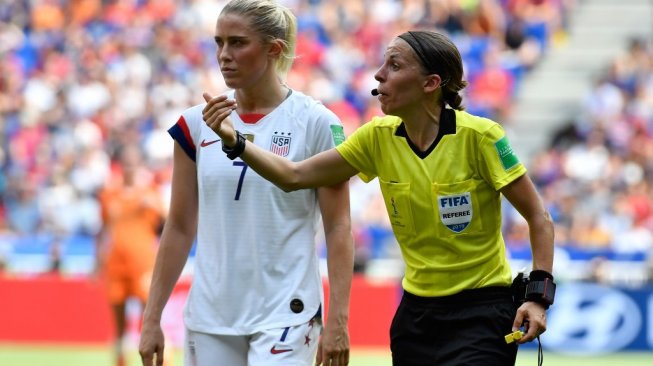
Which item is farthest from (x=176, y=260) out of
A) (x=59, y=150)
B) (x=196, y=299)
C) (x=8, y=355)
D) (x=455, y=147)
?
(x=59, y=150)

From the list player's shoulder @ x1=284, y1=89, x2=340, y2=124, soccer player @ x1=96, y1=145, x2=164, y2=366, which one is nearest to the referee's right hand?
player's shoulder @ x1=284, y1=89, x2=340, y2=124

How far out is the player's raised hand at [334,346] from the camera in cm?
570

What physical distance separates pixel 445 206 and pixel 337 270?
67cm

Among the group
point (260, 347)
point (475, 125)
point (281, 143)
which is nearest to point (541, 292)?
point (475, 125)

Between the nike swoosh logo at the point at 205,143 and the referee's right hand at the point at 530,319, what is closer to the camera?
the referee's right hand at the point at 530,319

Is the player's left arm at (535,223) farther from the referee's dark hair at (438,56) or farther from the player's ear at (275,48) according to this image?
the player's ear at (275,48)

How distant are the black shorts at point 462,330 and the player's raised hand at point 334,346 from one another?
0.98 ft

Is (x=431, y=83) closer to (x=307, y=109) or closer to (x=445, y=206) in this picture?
(x=445, y=206)

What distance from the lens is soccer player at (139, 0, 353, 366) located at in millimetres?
5750

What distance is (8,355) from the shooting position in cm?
1456

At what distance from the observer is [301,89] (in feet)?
67.1

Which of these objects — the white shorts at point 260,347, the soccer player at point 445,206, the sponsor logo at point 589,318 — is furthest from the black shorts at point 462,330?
the sponsor logo at point 589,318

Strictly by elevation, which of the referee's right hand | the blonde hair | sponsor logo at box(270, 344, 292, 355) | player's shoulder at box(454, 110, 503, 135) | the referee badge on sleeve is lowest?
sponsor logo at box(270, 344, 292, 355)

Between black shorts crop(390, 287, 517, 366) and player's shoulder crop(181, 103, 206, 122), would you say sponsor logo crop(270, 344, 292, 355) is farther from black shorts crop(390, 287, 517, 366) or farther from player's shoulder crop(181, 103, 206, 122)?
player's shoulder crop(181, 103, 206, 122)
